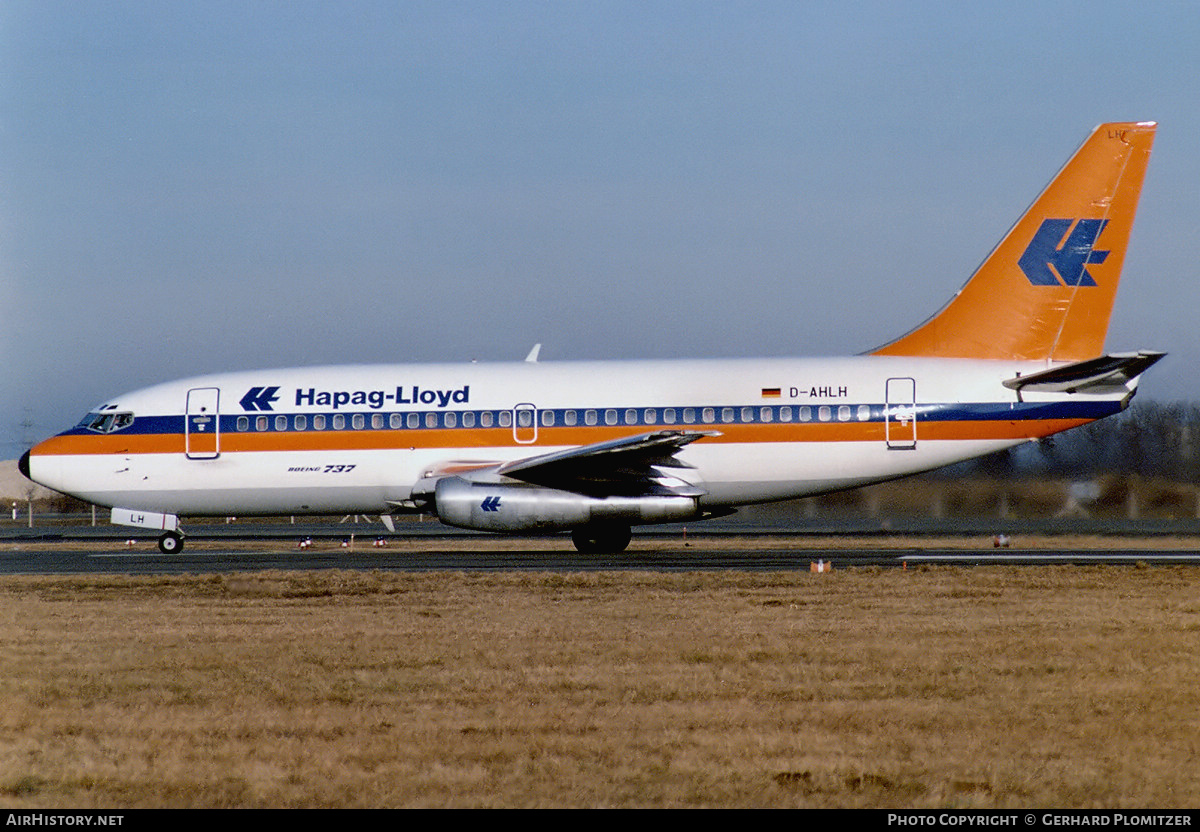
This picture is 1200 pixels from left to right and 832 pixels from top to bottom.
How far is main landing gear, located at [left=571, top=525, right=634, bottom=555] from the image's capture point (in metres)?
25.2

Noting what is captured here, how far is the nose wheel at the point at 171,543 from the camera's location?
85.1 feet

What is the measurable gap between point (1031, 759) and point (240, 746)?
4520mm

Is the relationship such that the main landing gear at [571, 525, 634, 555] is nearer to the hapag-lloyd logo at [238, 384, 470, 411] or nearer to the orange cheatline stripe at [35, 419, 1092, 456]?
the orange cheatline stripe at [35, 419, 1092, 456]

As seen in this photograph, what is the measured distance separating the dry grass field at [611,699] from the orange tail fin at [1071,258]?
9.23 m

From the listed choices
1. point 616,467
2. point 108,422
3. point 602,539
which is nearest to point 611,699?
point 616,467

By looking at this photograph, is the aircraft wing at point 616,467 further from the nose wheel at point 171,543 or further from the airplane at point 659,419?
the nose wheel at point 171,543

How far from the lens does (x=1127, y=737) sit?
7.61 m

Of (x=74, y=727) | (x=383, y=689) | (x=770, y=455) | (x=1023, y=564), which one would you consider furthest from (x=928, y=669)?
(x=770, y=455)

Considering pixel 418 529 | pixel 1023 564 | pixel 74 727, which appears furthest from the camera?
pixel 418 529

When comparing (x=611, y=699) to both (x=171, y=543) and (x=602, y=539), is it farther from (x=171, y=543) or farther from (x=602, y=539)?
(x=171, y=543)

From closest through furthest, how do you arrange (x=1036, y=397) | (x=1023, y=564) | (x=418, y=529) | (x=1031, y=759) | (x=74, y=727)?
1. (x=1031, y=759)
2. (x=74, y=727)
3. (x=1023, y=564)
4. (x=1036, y=397)
5. (x=418, y=529)

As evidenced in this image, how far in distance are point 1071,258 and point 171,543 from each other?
18583 millimetres

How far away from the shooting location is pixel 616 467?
24094 mm
